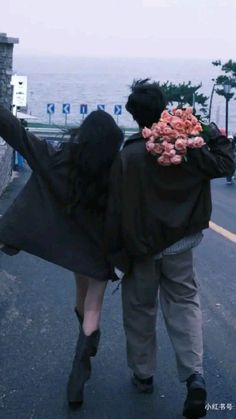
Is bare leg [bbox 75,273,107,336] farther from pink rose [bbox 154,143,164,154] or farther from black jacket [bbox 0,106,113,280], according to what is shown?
pink rose [bbox 154,143,164,154]

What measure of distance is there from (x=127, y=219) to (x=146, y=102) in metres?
0.59

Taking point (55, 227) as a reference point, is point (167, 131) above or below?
above

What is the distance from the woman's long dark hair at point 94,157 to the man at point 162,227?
0.07m

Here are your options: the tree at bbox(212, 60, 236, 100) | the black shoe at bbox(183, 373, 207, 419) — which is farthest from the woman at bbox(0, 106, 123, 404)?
the tree at bbox(212, 60, 236, 100)

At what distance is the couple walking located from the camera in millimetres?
3592

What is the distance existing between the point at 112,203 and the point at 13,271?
3.64 meters

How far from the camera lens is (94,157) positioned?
362 centimetres

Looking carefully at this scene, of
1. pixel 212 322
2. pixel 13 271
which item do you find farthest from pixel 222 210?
pixel 212 322

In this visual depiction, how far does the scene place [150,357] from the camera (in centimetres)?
404

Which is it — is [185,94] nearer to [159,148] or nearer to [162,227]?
[162,227]

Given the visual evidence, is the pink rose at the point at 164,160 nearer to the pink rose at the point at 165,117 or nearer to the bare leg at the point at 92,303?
the pink rose at the point at 165,117

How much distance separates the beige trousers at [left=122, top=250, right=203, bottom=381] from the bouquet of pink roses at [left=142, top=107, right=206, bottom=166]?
57 cm

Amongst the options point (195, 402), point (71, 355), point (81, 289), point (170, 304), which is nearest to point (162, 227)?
point (170, 304)

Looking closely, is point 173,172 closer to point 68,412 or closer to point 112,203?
point 112,203
